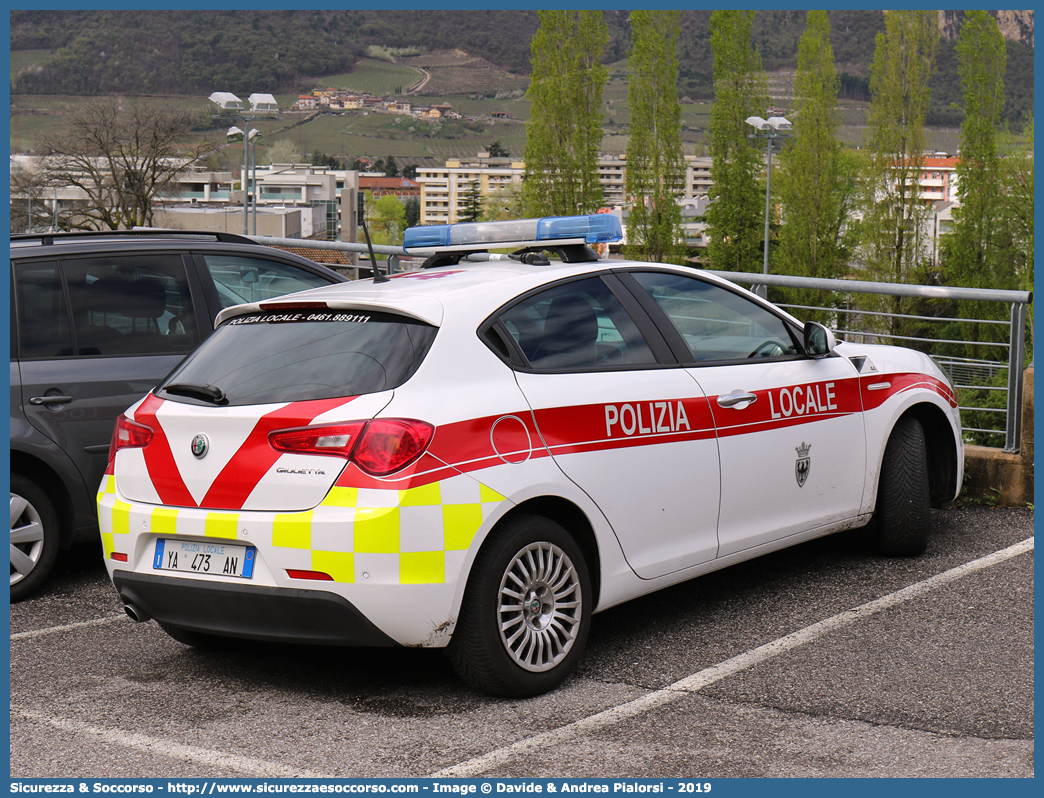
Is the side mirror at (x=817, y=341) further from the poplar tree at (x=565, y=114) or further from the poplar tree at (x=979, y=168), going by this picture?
the poplar tree at (x=565, y=114)

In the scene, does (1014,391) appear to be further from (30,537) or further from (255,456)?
(30,537)

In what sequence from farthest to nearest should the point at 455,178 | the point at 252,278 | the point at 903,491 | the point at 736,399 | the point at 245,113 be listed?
the point at 455,178, the point at 245,113, the point at 252,278, the point at 903,491, the point at 736,399

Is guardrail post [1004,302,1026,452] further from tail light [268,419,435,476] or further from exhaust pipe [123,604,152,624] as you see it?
exhaust pipe [123,604,152,624]

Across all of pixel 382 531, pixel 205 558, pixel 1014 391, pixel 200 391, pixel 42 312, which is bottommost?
pixel 205 558

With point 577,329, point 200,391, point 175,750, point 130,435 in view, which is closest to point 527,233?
point 577,329

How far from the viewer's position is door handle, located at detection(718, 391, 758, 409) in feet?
16.3

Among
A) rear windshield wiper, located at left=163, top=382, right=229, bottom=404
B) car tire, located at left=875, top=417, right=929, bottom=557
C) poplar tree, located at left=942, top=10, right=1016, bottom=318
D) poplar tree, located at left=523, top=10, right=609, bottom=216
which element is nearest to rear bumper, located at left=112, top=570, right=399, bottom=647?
rear windshield wiper, located at left=163, top=382, right=229, bottom=404

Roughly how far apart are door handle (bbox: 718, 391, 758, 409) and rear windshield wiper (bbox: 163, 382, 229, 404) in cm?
203

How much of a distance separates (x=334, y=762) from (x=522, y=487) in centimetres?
110

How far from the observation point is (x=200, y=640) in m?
4.89

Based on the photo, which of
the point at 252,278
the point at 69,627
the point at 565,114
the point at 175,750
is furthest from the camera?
the point at 565,114

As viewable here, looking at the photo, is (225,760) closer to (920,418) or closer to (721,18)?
(920,418)

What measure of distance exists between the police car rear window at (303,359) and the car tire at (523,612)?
697 mm

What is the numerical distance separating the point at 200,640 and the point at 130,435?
3.17ft
